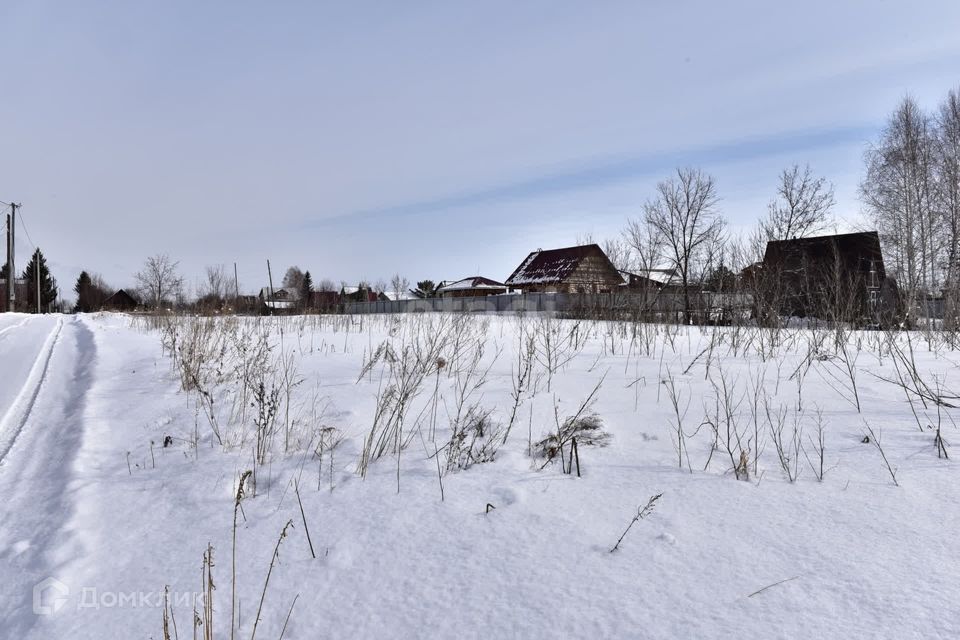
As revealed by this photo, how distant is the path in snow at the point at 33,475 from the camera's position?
167 centimetres

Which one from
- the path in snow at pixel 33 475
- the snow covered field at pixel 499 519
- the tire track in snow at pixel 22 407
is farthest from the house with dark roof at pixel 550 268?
the snow covered field at pixel 499 519

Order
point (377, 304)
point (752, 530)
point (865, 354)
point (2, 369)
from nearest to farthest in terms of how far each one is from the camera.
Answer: point (752, 530) → point (865, 354) → point (2, 369) → point (377, 304)

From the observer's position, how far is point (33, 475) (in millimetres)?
2588

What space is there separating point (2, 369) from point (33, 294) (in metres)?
59.4

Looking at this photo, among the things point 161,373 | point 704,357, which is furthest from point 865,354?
point 161,373

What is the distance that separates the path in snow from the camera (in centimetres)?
167

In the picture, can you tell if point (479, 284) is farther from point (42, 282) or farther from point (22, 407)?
point (42, 282)

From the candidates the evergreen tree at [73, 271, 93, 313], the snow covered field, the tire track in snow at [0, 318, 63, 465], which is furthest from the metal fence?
the evergreen tree at [73, 271, 93, 313]

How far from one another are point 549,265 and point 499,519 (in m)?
33.8

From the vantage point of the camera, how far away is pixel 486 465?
2.39 m

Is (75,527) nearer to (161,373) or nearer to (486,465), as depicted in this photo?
(486,465)

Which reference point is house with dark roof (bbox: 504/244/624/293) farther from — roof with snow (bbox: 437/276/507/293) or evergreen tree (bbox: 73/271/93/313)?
evergreen tree (bbox: 73/271/93/313)

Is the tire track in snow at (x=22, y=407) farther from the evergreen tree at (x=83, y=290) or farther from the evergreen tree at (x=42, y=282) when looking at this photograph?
the evergreen tree at (x=83, y=290)

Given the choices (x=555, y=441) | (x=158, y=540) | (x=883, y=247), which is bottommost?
(x=158, y=540)
